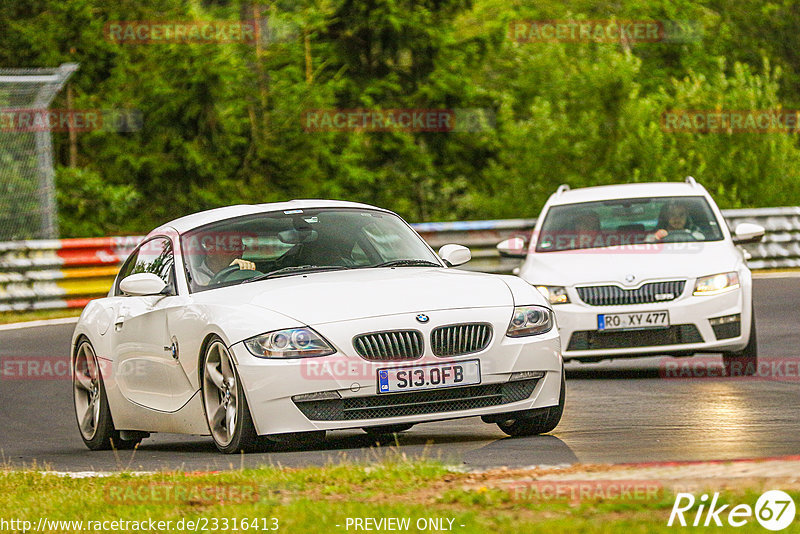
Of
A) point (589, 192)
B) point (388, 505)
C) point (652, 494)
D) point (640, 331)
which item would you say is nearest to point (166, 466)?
point (388, 505)

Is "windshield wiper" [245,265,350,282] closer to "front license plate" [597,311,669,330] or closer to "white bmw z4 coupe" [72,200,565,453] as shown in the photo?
"white bmw z4 coupe" [72,200,565,453]

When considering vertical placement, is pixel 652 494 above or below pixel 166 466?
above

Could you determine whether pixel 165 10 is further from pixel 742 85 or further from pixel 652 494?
pixel 652 494

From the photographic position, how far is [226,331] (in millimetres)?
8414

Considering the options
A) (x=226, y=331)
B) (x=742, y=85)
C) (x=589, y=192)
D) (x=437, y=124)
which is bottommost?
(x=437, y=124)

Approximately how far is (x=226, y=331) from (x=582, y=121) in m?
23.1

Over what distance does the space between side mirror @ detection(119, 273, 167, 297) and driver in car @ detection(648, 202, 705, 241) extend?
565cm

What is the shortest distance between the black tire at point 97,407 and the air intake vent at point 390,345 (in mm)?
2513

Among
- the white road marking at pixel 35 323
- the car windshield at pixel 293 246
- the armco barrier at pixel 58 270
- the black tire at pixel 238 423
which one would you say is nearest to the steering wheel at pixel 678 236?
the car windshield at pixel 293 246

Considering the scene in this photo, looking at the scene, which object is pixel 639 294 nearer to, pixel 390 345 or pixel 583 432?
pixel 583 432

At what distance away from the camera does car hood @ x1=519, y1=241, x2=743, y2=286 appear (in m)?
12.9

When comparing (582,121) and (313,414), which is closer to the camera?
(313,414)

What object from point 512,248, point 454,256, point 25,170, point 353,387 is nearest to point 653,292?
point 512,248

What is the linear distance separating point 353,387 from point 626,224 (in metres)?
6.39
